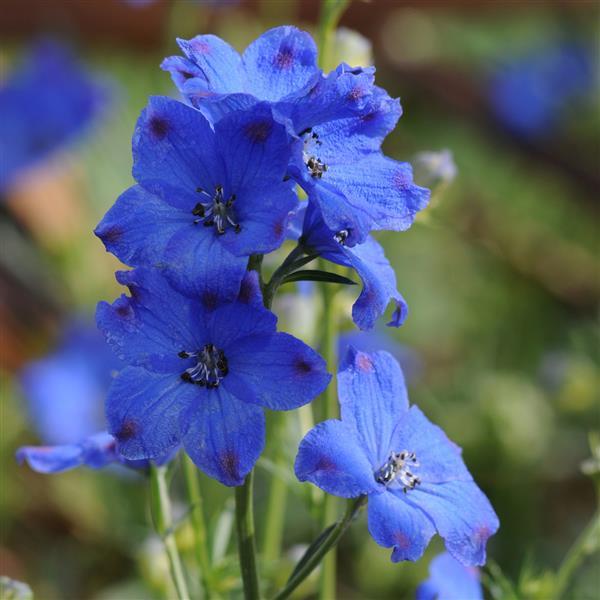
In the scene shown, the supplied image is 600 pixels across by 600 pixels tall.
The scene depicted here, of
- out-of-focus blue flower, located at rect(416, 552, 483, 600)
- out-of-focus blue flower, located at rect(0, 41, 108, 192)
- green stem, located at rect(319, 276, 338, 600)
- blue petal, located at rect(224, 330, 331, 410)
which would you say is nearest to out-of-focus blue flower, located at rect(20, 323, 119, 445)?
out-of-focus blue flower, located at rect(0, 41, 108, 192)

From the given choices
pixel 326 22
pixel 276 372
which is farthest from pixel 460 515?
pixel 326 22

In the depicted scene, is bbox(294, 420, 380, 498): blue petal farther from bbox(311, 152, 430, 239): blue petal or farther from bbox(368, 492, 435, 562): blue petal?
bbox(311, 152, 430, 239): blue petal

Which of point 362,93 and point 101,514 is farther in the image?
point 101,514

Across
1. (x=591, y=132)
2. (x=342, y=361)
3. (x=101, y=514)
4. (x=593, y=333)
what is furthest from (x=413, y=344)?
(x=342, y=361)

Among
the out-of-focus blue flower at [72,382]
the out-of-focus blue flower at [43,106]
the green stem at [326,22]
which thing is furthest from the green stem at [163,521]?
the out-of-focus blue flower at [43,106]

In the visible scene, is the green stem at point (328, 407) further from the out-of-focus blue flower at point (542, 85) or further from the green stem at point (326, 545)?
the out-of-focus blue flower at point (542, 85)

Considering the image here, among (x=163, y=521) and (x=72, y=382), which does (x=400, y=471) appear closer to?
(x=163, y=521)

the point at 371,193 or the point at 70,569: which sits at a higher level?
the point at 371,193

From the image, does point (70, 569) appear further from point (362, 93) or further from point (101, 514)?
point (362, 93)
